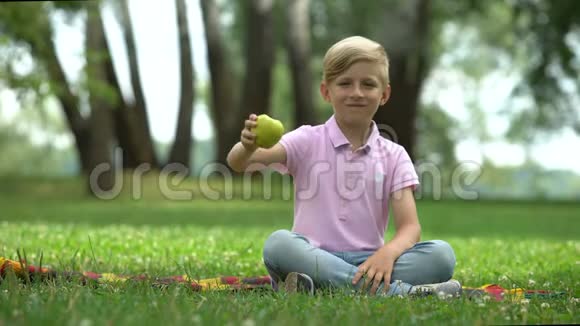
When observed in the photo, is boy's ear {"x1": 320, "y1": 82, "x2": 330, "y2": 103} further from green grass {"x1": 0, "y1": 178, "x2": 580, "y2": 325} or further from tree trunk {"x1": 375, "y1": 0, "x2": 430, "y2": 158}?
tree trunk {"x1": 375, "y1": 0, "x2": 430, "y2": 158}

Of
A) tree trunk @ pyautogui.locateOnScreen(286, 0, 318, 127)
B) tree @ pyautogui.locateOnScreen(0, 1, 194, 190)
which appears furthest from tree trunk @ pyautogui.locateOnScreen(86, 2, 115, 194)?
tree trunk @ pyautogui.locateOnScreen(286, 0, 318, 127)

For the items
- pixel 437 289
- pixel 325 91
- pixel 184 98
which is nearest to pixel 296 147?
pixel 325 91

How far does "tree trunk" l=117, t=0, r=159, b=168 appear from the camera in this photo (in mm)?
25094

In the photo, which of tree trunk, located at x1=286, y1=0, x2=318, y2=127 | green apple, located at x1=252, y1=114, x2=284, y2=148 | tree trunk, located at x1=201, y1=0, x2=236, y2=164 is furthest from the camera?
tree trunk, located at x1=201, y1=0, x2=236, y2=164

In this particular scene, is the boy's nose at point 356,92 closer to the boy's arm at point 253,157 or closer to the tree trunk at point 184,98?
the boy's arm at point 253,157

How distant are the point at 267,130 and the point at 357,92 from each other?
64cm

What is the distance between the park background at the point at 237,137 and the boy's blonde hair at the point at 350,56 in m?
1.41

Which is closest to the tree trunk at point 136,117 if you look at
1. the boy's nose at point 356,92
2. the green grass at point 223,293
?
the green grass at point 223,293

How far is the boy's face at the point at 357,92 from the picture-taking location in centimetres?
458

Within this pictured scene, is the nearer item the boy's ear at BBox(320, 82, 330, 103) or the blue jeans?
the blue jeans

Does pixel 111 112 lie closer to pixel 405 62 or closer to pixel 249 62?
pixel 249 62

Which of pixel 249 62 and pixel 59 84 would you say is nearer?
pixel 59 84

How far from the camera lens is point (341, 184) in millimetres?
4656

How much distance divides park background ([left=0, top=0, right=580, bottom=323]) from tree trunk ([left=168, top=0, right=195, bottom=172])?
4cm
